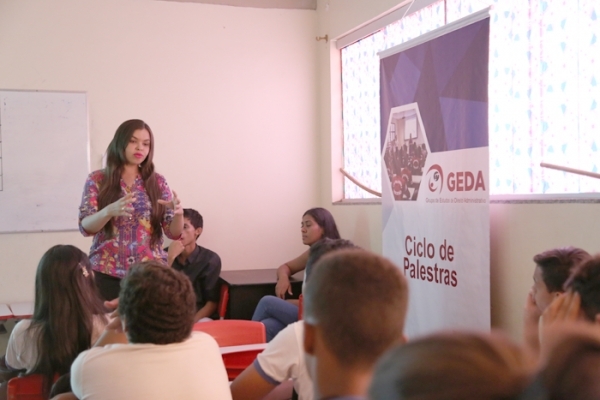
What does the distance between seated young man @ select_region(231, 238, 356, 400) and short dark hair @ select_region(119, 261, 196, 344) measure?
249mm

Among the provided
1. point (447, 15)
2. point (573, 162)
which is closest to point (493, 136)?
point (573, 162)

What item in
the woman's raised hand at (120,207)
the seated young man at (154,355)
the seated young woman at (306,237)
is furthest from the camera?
the seated young woman at (306,237)

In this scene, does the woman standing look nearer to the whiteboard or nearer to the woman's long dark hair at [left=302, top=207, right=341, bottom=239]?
the woman's long dark hair at [left=302, top=207, right=341, bottom=239]

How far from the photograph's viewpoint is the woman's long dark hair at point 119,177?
314cm

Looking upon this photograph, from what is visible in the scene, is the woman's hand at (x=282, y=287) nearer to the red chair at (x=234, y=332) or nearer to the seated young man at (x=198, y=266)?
the seated young man at (x=198, y=266)

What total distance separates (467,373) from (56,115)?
4.89m

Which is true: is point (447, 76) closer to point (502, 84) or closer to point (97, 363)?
point (502, 84)

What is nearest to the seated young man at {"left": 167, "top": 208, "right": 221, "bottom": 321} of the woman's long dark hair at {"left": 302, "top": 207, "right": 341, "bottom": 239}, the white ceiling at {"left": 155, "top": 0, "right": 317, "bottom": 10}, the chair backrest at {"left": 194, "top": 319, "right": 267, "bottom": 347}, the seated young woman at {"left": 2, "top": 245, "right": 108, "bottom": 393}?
the woman's long dark hair at {"left": 302, "top": 207, "right": 341, "bottom": 239}

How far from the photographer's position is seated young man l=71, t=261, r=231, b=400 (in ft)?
5.58

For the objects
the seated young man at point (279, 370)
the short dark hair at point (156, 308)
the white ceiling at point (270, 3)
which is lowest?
the seated young man at point (279, 370)

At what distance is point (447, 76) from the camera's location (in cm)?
348

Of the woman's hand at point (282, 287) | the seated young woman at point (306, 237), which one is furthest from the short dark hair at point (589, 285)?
the woman's hand at point (282, 287)

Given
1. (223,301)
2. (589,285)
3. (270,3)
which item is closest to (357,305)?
(589,285)

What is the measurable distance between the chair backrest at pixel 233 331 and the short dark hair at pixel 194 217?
2106 millimetres
